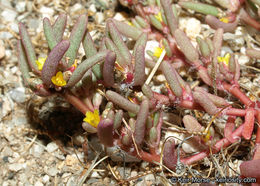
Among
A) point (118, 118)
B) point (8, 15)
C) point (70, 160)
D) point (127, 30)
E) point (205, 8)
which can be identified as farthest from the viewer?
point (8, 15)

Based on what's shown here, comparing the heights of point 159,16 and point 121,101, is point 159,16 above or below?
above

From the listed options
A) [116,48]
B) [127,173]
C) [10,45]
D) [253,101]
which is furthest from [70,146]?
[253,101]

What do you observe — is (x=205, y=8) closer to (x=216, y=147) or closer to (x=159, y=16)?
(x=159, y=16)

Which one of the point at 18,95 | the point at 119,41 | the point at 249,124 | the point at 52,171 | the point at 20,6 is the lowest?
the point at 52,171

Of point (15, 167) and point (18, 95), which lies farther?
point (18, 95)

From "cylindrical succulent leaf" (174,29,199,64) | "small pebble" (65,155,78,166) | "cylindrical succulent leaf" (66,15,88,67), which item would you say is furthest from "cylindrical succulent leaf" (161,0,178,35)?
"small pebble" (65,155,78,166)

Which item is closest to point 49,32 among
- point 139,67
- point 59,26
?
point 59,26

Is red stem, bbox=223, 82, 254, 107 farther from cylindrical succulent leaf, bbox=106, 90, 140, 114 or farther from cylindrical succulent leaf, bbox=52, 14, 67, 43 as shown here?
cylindrical succulent leaf, bbox=52, 14, 67, 43

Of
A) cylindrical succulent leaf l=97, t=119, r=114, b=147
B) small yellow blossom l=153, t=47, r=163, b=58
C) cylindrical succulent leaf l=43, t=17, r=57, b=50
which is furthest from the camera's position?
small yellow blossom l=153, t=47, r=163, b=58
